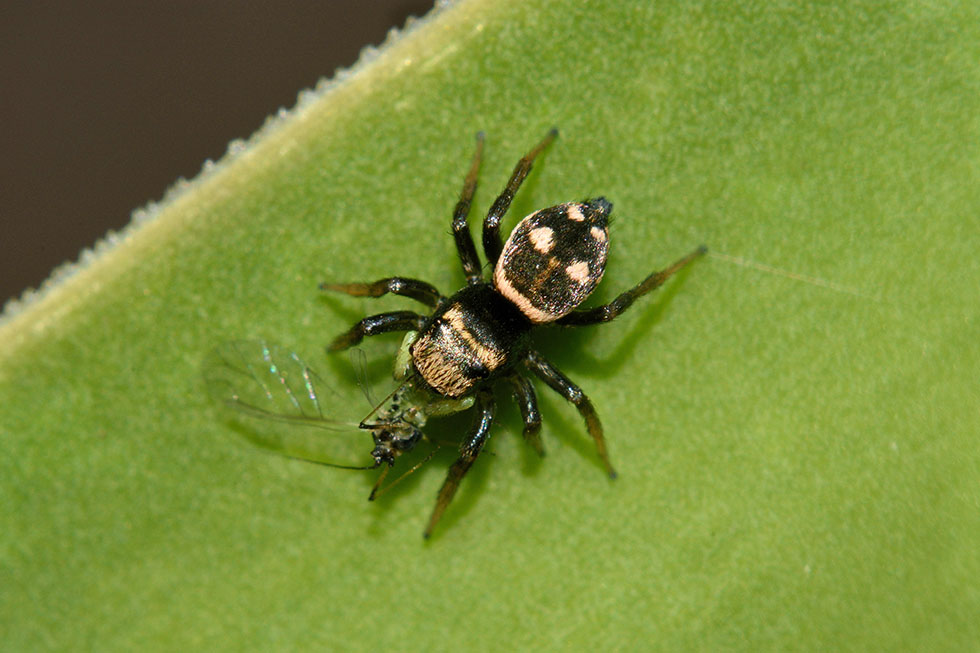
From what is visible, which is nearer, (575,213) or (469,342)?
(575,213)

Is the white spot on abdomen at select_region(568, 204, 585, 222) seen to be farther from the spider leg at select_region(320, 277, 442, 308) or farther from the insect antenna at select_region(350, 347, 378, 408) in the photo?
the insect antenna at select_region(350, 347, 378, 408)

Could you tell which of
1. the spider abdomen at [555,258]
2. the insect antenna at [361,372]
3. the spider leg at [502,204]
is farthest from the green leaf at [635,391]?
the insect antenna at [361,372]

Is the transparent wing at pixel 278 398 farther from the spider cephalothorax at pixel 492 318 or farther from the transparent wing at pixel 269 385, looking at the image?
the spider cephalothorax at pixel 492 318

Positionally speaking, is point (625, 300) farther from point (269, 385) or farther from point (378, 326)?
point (269, 385)

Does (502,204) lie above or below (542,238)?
above

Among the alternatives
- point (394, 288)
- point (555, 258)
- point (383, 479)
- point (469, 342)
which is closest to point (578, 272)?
point (555, 258)

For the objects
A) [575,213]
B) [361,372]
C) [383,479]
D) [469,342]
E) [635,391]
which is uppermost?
[575,213]
